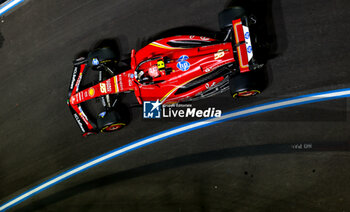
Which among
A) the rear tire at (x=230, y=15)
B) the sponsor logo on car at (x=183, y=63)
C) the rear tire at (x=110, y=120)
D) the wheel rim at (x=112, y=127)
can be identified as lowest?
the wheel rim at (x=112, y=127)

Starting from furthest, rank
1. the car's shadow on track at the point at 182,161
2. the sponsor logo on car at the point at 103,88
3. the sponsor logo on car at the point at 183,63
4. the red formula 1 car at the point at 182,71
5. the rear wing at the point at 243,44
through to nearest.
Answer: the sponsor logo on car at the point at 103,88 < the car's shadow on track at the point at 182,161 < the sponsor logo on car at the point at 183,63 < the red formula 1 car at the point at 182,71 < the rear wing at the point at 243,44

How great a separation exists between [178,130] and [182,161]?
0.75 m

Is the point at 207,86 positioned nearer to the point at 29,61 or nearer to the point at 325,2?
the point at 325,2

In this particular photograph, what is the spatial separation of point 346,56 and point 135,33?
193 inches

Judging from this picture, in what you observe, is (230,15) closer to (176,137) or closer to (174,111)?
(174,111)

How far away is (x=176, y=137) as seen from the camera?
5.59m

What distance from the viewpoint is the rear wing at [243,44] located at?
14.3ft

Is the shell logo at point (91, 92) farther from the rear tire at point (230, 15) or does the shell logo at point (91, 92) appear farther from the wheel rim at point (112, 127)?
the rear tire at point (230, 15)

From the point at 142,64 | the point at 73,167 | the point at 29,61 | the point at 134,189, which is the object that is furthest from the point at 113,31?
the point at 134,189

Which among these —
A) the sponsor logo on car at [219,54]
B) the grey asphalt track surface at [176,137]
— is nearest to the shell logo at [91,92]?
the grey asphalt track surface at [176,137]

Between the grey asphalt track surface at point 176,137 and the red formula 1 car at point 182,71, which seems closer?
the red formula 1 car at point 182,71

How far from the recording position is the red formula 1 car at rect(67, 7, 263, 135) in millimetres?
4566

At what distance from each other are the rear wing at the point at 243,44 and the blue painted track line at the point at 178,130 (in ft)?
4.27

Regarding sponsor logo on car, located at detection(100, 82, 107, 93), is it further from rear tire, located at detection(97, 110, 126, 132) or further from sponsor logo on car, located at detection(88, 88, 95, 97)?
rear tire, located at detection(97, 110, 126, 132)
